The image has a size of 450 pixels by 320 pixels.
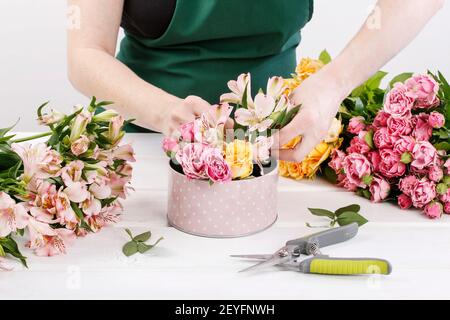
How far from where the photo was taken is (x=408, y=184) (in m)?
1.17

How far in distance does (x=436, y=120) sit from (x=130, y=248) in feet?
1.65

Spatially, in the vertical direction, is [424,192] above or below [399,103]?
below

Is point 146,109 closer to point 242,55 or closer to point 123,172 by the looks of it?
point 123,172

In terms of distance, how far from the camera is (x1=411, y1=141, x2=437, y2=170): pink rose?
1146 millimetres

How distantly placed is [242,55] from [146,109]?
15.0 inches

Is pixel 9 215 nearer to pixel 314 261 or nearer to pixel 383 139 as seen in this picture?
pixel 314 261

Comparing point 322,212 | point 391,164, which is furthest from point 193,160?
point 391,164

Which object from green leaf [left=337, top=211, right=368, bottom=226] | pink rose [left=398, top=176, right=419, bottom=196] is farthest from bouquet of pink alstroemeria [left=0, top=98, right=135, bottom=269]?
pink rose [left=398, top=176, right=419, bottom=196]

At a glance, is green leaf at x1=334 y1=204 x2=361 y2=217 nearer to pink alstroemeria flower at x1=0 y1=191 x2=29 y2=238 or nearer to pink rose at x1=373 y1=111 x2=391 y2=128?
pink rose at x1=373 y1=111 x2=391 y2=128

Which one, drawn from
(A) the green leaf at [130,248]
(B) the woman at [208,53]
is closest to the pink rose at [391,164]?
(B) the woman at [208,53]

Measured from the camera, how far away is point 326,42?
2631 mm

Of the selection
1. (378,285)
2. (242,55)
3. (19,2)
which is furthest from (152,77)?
(19,2)

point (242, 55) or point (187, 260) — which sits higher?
point (242, 55)

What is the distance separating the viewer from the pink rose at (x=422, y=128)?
118 centimetres
